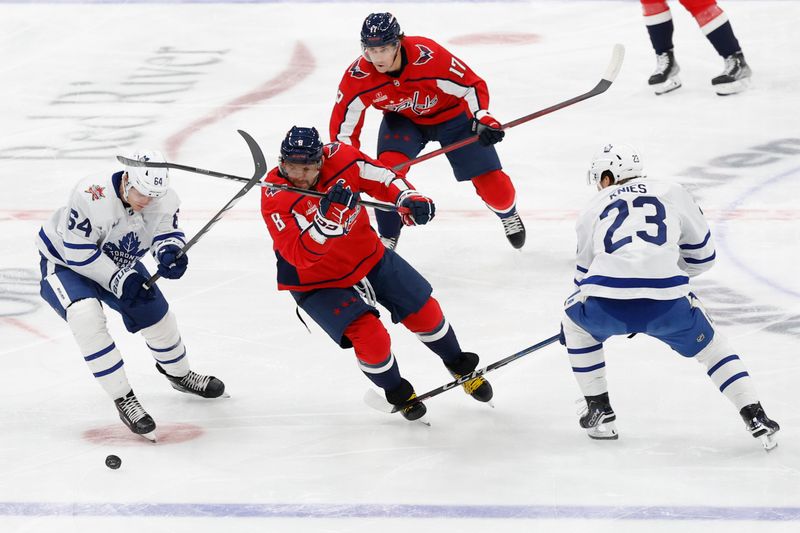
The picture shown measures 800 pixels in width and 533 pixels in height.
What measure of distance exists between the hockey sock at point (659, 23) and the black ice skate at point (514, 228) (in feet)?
7.09

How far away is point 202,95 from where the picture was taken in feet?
23.3

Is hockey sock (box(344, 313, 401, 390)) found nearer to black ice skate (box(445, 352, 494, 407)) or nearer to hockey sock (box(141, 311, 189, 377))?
black ice skate (box(445, 352, 494, 407))

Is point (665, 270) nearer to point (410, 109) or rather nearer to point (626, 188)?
point (626, 188)

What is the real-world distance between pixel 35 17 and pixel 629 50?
14.1 ft

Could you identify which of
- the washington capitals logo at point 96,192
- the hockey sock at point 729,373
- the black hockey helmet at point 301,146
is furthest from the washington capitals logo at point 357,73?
the hockey sock at point 729,373

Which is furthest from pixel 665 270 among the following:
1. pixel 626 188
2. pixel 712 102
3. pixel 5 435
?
pixel 712 102

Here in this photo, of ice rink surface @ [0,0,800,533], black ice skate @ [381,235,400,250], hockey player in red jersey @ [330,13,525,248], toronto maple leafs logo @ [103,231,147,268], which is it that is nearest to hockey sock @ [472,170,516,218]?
hockey player in red jersey @ [330,13,525,248]

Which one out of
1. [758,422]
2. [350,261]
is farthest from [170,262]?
[758,422]

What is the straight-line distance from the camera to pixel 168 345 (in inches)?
152

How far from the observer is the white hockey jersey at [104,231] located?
11.7 ft

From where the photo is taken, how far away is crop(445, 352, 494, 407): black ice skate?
12.1 ft

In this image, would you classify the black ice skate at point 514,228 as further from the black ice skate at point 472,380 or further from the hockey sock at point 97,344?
the hockey sock at point 97,344

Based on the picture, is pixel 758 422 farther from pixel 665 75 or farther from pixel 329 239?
pixel 665 75

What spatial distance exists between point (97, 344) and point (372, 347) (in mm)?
868
